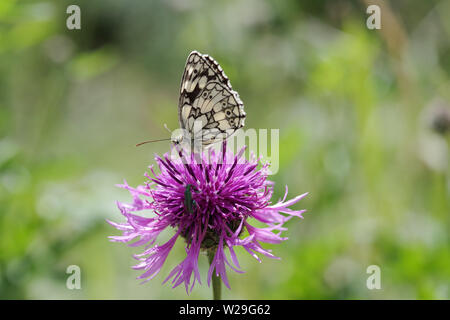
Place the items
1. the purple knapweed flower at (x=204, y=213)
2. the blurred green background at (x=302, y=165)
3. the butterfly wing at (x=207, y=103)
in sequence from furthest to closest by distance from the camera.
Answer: the blurred green background at (x=302, y=165), the butterfly wing at (x=207, y=103), the purple knapweed flower at (x=204, y=213)

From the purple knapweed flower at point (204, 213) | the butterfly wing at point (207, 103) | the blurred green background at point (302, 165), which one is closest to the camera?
the purple knapweed flower at point (204, 213)

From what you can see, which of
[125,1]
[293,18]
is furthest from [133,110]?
[293,18]

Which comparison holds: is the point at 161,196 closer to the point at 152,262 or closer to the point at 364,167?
the point at 152,262

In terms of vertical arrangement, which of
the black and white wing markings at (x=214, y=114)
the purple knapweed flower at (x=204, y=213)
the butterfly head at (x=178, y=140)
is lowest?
the purple knapweed flower at (x=204, y=213)

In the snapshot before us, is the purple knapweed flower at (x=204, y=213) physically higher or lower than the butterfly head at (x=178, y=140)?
lower

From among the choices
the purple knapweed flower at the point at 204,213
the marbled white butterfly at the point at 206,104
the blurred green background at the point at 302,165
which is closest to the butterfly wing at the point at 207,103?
the marbled white butterfly at the point at 206,104

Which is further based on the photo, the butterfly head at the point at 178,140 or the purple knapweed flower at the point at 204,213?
the butterfly head at the point at 178,140

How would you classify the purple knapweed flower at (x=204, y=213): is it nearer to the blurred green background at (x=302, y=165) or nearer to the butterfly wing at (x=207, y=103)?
the butterfly wing at (x=207, y=103)

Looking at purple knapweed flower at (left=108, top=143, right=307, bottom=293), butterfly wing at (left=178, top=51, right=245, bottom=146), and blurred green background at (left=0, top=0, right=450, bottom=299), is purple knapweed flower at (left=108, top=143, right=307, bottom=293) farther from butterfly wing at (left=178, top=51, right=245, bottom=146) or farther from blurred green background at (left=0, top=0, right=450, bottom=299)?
blurred green background at (left=0, top=0, right=450, bottom=299)
